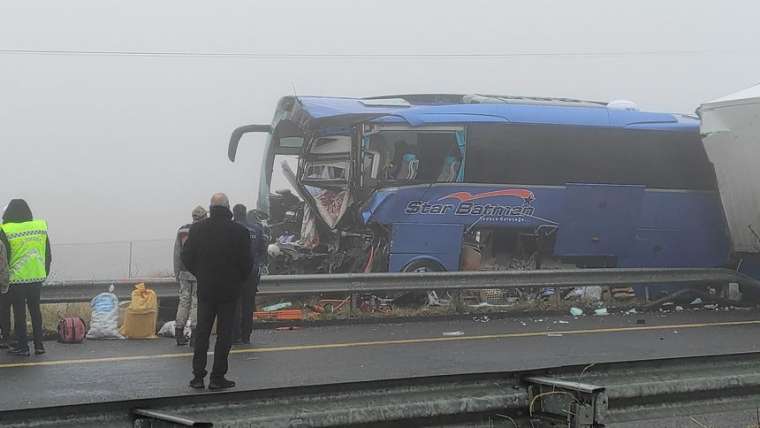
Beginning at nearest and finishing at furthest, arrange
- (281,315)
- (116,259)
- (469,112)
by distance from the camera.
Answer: (281,315) → (469,112) → (116,259)

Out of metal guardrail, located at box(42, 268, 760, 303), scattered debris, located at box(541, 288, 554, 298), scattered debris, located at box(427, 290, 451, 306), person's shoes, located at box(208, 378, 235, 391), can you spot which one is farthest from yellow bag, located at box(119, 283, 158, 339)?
scattered debris, located at box(541, 288, 554, 298)

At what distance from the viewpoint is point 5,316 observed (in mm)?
8258

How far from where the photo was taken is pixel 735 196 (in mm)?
12609

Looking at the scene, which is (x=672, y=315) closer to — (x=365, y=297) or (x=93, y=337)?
(x=365, y=297)

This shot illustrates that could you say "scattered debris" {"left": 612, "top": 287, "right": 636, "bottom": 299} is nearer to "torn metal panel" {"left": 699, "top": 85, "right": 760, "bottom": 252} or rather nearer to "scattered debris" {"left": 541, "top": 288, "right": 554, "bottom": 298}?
"scattered debris" {"left": 541, "top": 288, "right": 554, "bottom": 298}

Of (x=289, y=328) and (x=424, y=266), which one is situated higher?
(x=424, y=266)

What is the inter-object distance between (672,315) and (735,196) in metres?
2.31

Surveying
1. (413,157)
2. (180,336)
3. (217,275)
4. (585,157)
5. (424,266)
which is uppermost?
(585,157)

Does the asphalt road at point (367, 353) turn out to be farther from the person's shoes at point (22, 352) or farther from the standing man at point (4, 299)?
the standing man at point (4, 299)

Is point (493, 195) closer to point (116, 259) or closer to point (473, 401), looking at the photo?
point (116, 259)

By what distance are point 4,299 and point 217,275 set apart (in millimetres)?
3077

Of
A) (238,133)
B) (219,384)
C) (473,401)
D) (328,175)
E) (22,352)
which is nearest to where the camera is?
(473,401)

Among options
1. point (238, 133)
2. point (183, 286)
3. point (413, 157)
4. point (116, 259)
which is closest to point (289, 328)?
point (183, 286)

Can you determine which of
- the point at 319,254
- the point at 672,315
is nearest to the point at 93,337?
the point at 319,254
